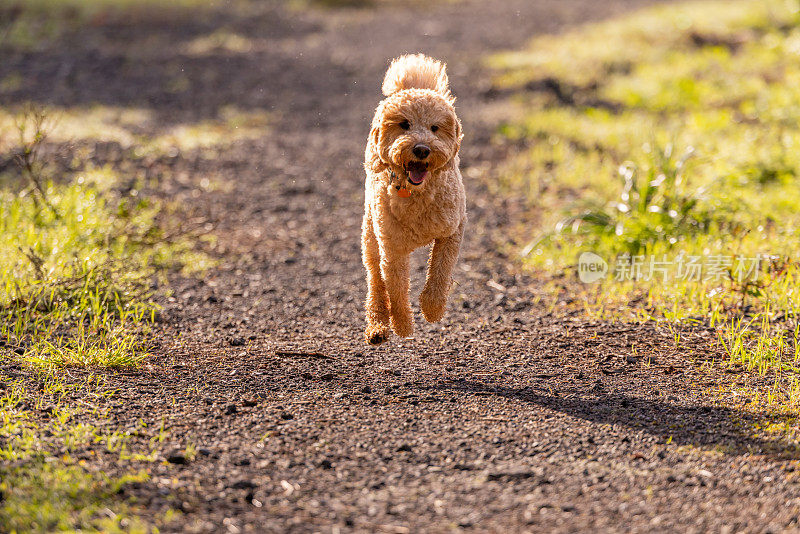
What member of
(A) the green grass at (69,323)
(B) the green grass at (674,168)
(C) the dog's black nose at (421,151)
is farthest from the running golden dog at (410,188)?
(B) the green grass at (674,168)

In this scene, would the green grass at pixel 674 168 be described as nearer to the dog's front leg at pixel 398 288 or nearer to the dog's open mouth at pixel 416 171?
the dog's front leg at pixel 398 288

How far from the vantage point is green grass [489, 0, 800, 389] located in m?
6.26

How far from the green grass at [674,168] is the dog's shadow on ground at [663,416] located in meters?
0.81

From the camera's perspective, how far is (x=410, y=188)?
12.5ft

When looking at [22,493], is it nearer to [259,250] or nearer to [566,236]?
[259,250]

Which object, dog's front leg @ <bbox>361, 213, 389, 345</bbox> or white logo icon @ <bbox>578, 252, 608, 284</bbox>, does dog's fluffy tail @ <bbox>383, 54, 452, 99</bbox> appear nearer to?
dog's front leg @ <bbox>361, 213, 389, 345</bbox>

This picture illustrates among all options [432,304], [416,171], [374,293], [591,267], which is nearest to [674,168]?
[591,267]

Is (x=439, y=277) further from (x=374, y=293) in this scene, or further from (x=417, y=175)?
(x=417, y=175)

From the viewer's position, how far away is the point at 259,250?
7.75m

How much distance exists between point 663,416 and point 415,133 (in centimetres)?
208

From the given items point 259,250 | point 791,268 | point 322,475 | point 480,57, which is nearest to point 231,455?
point 322,475

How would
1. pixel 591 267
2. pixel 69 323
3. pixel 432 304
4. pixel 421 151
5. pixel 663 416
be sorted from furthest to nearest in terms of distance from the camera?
pixel 591 267 → pixel 69 323 → pixel 663 416 → pixel 432 304 → pixel 421 151

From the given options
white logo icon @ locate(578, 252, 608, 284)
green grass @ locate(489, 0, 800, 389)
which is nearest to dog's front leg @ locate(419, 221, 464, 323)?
green grass @ locate(489, 0, 800, 389)

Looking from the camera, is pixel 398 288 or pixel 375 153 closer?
pixel 375 153
